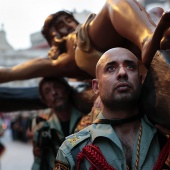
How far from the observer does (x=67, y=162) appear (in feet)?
6.37

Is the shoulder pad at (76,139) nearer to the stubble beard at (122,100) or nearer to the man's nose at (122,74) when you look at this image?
the stubble beard at (122,100)

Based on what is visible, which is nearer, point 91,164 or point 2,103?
point 91,164

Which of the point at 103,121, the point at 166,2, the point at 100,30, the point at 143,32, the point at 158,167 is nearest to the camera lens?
the point at 158,167

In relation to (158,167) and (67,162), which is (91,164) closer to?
(67,162)

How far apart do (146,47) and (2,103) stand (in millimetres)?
2943

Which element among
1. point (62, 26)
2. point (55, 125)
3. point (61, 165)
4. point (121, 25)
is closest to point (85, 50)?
point (121, 25)

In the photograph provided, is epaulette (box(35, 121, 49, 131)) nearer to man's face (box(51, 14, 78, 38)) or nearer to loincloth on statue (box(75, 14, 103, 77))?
man's face (box(51, 14, 78, 38))

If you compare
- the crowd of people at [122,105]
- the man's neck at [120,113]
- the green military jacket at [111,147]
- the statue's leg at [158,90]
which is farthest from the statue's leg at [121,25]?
the green military jacket at [111,147]

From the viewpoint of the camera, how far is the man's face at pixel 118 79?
1.92 metres

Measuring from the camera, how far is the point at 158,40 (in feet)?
6.40

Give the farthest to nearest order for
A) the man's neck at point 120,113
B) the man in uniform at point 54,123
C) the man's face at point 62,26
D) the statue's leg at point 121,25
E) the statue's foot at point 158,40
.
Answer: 1. the man in uniform at point 54,123
2. the man's face at point 62,26
3. the statue's leg at point 121,25
4. the man's neck at point 120,113
5. the statue's foot at point 158,40

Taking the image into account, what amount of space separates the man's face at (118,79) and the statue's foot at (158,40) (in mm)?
73

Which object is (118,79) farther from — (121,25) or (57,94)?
(57,94)

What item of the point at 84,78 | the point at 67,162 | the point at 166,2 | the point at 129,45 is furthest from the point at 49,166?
the point at 166,2
